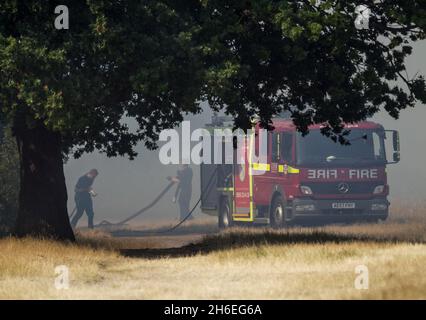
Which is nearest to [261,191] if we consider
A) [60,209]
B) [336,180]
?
[336,180]

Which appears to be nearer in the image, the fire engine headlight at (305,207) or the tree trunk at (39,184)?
the tree trunk at (39,184)

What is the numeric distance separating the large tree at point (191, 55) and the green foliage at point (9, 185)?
832cm

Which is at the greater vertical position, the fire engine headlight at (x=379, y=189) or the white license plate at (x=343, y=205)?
the fire engine headlight at (x=379, y=189)

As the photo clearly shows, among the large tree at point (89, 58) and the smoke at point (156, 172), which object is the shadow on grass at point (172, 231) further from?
the smoke at point (156, 172)

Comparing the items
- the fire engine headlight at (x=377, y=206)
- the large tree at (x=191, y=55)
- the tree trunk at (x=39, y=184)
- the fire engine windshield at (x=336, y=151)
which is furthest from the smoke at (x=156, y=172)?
the large tree at (x=191, y=55)

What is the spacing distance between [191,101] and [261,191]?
13.8 meters

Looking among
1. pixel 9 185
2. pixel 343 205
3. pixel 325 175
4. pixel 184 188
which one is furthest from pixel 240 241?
pixel 184 188

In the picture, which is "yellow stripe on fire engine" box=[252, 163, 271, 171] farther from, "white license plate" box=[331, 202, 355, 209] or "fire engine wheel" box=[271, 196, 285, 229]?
"white license plate" box=[331, 202, 355, 209]

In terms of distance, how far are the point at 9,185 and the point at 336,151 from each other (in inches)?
353

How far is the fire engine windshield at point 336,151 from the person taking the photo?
3161cm

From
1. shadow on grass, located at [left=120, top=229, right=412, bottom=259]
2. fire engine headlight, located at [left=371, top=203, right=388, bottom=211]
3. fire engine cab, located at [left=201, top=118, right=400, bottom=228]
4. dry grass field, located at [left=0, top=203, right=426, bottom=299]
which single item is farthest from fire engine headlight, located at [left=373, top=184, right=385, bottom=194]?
dry grass field, located at [left=0, top=203, right=426, bottom=299]
